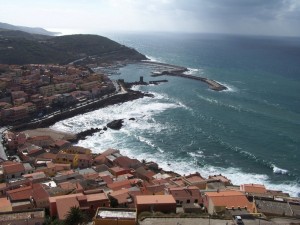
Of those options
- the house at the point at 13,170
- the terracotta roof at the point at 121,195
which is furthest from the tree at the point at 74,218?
the house at the point at 13,170

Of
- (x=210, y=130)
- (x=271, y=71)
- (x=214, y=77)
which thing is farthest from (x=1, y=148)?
(x=271, y=71)

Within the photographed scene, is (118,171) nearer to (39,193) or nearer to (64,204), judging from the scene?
(39,193)

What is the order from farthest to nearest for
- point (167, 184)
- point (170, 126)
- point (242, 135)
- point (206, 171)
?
1. point (170, 126)
2. point (242, 135)
3. point (206, 171)
4. point (167, 184)

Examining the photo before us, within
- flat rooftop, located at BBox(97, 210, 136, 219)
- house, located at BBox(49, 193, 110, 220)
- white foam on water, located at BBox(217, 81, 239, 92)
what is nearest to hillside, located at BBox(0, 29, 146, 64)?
white foam on water, located at BBox(217, 81, 239, 92)

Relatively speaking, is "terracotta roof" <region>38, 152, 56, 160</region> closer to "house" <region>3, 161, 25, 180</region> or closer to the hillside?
"house" <region>3, 161, 25, 180</region>

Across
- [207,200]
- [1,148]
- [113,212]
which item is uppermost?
[113,212]

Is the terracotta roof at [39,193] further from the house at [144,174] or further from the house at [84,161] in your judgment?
the house at [84,161]

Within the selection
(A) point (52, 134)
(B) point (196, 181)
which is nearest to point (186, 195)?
(B) point (196, 181)

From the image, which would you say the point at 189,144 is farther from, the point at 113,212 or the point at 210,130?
the point at 113,212
